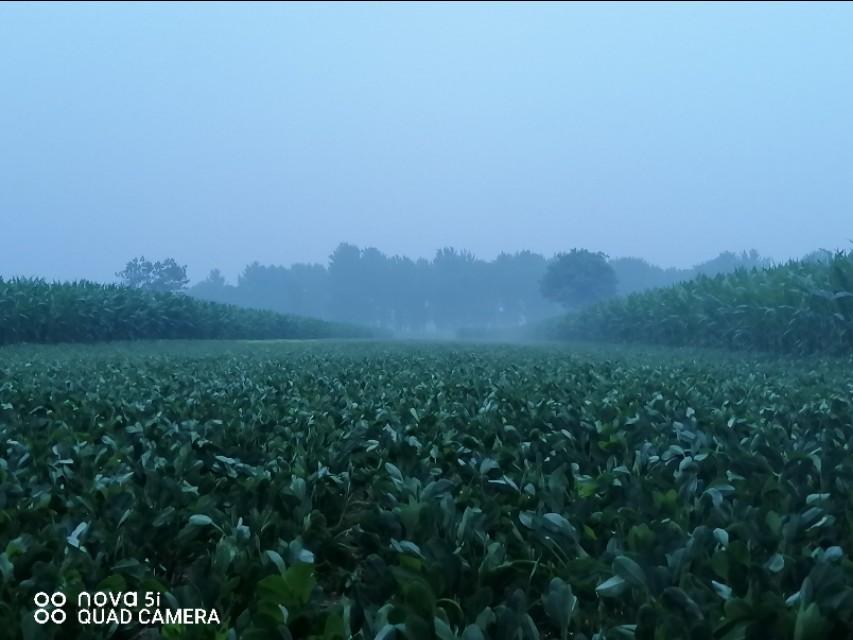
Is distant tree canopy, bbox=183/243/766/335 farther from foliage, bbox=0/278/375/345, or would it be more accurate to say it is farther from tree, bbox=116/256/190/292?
foliage, bbox=0/278/375/345

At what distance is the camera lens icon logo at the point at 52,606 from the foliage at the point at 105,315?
823 inches

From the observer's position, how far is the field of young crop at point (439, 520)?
1.53 meters

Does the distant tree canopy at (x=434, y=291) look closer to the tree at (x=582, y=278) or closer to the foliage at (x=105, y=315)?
the tree at (x=582, y=278)

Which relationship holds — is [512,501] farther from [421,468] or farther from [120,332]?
[120,332]

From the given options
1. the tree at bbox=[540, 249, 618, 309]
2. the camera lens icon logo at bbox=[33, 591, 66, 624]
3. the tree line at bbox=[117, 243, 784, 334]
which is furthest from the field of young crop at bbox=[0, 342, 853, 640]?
the tree line at bbox=[117, 243, 784, 334]

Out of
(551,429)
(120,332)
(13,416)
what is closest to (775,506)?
(551,429)

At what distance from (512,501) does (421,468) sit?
1.91ft

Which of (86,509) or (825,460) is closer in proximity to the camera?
(86,509)

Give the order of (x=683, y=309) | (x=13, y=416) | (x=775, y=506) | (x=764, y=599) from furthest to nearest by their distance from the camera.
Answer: (x=683, y=309), (x=13, y=416), (x=775, y=506), (x=764, y=599)

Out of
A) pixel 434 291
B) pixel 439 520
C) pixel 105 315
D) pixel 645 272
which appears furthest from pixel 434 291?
pixel 439 520

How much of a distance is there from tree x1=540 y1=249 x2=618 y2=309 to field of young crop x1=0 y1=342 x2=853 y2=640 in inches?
2999

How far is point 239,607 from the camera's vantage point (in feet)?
5.51

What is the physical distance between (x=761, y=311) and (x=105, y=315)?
19.7m

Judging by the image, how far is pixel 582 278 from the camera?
259 ft
